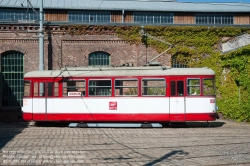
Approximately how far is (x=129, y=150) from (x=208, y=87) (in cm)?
834

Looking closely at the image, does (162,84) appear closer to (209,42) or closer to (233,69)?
(233,69)

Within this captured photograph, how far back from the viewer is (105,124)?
749 inches

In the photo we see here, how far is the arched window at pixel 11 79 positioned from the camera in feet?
82.6

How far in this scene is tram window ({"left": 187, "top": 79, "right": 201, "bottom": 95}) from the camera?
60.8 ft

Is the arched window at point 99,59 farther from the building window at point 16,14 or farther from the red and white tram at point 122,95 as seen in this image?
the red and white tram at point 122,95

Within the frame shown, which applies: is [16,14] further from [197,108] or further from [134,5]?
[197,108]

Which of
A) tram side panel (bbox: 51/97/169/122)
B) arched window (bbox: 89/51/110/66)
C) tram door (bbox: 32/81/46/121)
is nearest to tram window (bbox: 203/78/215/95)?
tram side panel (bbox: 51/97/169/122)

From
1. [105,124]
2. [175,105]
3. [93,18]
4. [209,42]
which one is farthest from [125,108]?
[93,18]

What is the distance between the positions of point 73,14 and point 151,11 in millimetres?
6468

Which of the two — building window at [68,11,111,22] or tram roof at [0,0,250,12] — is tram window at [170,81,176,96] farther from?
tram roof at [0,0,250,12]

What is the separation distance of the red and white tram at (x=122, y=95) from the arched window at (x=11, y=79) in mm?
6192

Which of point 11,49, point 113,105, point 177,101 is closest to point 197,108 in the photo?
point 177,101

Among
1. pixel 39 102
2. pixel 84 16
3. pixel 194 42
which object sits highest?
pixel 84 16

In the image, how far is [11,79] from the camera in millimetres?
25250
